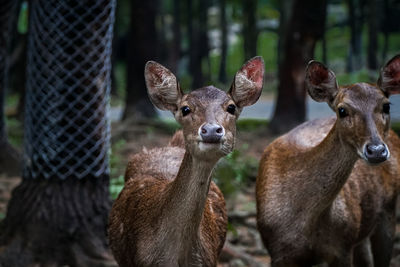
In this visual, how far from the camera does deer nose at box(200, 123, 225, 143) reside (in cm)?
349

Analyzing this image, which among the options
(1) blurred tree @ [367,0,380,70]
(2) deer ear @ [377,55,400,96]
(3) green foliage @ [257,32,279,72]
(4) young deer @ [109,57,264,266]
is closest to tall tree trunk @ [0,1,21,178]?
(4) young deer @ [109,57,264,266]

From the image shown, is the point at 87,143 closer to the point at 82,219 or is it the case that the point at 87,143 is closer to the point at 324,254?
the point at 82,219

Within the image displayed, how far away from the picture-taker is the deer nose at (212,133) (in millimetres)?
3486

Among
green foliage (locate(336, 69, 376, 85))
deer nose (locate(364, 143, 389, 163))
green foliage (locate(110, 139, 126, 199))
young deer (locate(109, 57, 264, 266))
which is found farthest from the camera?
green foliage (locate(336, 69, 376, 85))

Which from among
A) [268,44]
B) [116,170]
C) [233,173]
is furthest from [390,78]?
[268,44]

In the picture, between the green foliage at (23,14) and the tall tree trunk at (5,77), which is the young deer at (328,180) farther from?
the green foliage at (23,14)

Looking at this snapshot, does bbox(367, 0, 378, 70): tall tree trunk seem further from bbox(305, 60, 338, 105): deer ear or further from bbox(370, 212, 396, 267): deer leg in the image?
bbox(305, 60, 338, 105): deer ear

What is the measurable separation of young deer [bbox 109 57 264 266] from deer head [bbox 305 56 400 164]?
68 cm

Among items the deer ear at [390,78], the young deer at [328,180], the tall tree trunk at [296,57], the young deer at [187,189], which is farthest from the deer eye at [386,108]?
the tall tree trunk at [296,57]

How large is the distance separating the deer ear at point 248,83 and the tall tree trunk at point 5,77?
14.5ft

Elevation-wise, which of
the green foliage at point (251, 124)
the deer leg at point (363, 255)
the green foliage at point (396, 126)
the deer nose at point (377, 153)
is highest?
the deer nose at point (377, 153)

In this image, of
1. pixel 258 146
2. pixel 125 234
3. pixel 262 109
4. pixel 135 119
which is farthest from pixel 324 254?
pixel 262 109

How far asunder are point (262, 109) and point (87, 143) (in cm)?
1163

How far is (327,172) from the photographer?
4656 mm
